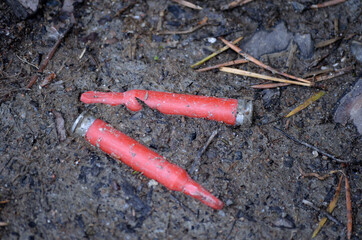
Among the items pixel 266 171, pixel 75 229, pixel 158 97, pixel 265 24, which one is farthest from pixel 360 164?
pixel 75 229

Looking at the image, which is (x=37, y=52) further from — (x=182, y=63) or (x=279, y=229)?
(x=279, y=229)

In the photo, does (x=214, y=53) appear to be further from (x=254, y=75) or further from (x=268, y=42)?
(x=268, y=42)

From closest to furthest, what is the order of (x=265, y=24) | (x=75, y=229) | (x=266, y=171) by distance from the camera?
(x=75, y=229), (x=266, y=171), (x=265, y=24)

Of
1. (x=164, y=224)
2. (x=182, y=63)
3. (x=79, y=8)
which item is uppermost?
(x=79, y=8)

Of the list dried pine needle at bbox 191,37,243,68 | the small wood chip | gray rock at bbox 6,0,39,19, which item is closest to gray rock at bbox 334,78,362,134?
dried pine needle at bbox 191,37,243,68

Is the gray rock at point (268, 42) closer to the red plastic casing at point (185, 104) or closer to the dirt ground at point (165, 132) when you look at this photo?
the dirt ground at point (165, 132)
